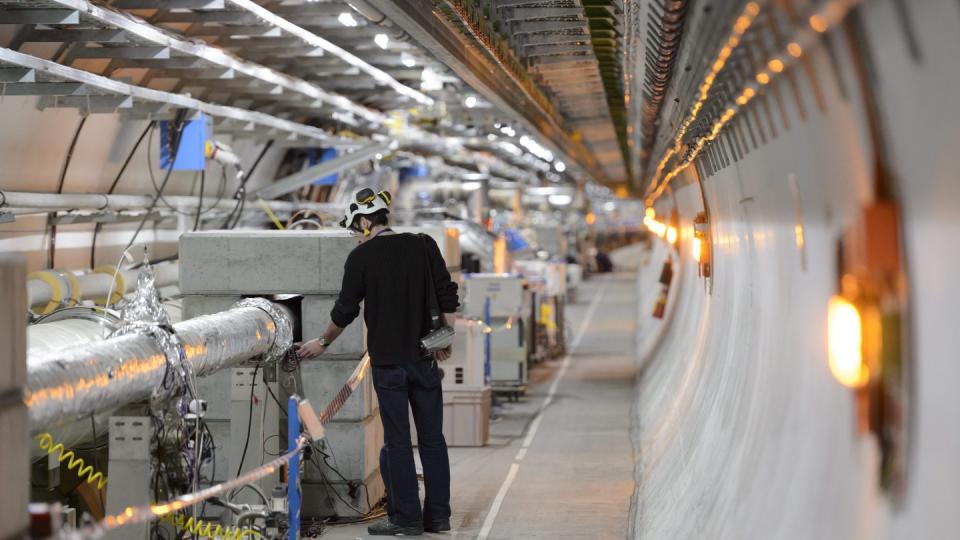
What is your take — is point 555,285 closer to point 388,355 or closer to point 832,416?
point 388,355

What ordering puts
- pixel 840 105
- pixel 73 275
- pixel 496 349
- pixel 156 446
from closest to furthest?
pixel 840 105
pixel 156 446
pixel 73 275
pixel 496 349

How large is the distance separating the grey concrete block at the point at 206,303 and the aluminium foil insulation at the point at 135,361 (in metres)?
0.55

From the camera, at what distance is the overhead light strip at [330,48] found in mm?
10016

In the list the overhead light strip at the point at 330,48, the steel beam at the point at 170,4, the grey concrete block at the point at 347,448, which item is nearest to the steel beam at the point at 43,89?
the steel beam at the point at 170,4

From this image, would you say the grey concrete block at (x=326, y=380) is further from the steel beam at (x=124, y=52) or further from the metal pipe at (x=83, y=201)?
the steel beam at (x=124, y=52)

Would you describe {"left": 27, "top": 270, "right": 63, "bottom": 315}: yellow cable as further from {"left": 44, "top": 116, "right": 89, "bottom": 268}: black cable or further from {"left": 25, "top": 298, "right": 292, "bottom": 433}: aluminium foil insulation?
{"left": 25, "top": 298, "right": 292, "bottom": 433}: aluminium foil insulation

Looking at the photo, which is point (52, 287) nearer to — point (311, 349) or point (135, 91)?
point (135, 91)

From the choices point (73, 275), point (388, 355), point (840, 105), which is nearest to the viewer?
point (840, 105)

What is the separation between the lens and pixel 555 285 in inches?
933

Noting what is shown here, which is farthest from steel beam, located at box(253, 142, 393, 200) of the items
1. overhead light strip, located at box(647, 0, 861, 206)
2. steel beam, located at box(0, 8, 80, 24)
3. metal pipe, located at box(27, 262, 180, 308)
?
overhead light strip, located at box(647, 0, 861, 206)

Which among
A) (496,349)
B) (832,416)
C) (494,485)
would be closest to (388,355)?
(494,485)

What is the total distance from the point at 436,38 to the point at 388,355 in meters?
1.93

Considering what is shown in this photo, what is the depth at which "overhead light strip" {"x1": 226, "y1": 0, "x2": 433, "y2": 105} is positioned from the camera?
32.9 ft

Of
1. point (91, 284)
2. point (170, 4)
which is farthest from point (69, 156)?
point (170, 4)
